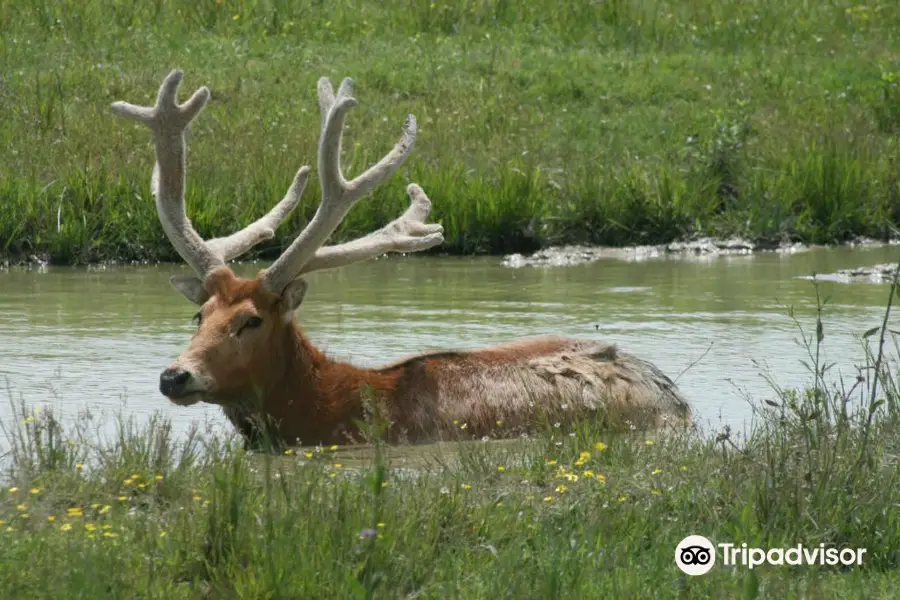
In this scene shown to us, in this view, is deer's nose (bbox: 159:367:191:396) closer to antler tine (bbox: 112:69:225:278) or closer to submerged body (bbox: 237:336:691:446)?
submerged body (bbox: 237:336:691:446)

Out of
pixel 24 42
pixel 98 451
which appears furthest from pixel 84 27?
pixel 98 451

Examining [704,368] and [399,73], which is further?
[399,73]

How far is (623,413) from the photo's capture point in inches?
Answer: 360

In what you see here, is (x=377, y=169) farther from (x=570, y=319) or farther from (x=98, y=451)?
(x=570, y=319)

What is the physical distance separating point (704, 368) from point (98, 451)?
4.50m

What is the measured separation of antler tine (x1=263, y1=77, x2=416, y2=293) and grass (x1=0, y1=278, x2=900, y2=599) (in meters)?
1.36

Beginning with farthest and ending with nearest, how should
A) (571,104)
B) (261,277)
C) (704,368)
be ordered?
(571,104)
(704,368)
(261,277)

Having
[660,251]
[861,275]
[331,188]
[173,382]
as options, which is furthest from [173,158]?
[660,251]

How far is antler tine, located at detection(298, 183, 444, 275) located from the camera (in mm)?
9352

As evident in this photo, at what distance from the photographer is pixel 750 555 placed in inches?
232

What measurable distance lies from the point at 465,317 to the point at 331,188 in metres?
3.59

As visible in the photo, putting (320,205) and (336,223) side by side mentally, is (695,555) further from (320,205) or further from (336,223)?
(336,223)

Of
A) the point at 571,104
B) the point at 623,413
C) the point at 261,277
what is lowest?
the point at 623,413

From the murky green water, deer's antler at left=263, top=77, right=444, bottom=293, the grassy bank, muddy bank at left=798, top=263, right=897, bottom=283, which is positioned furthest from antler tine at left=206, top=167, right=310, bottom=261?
muddy bank at left=798, top=263, right=897, bottom=283
